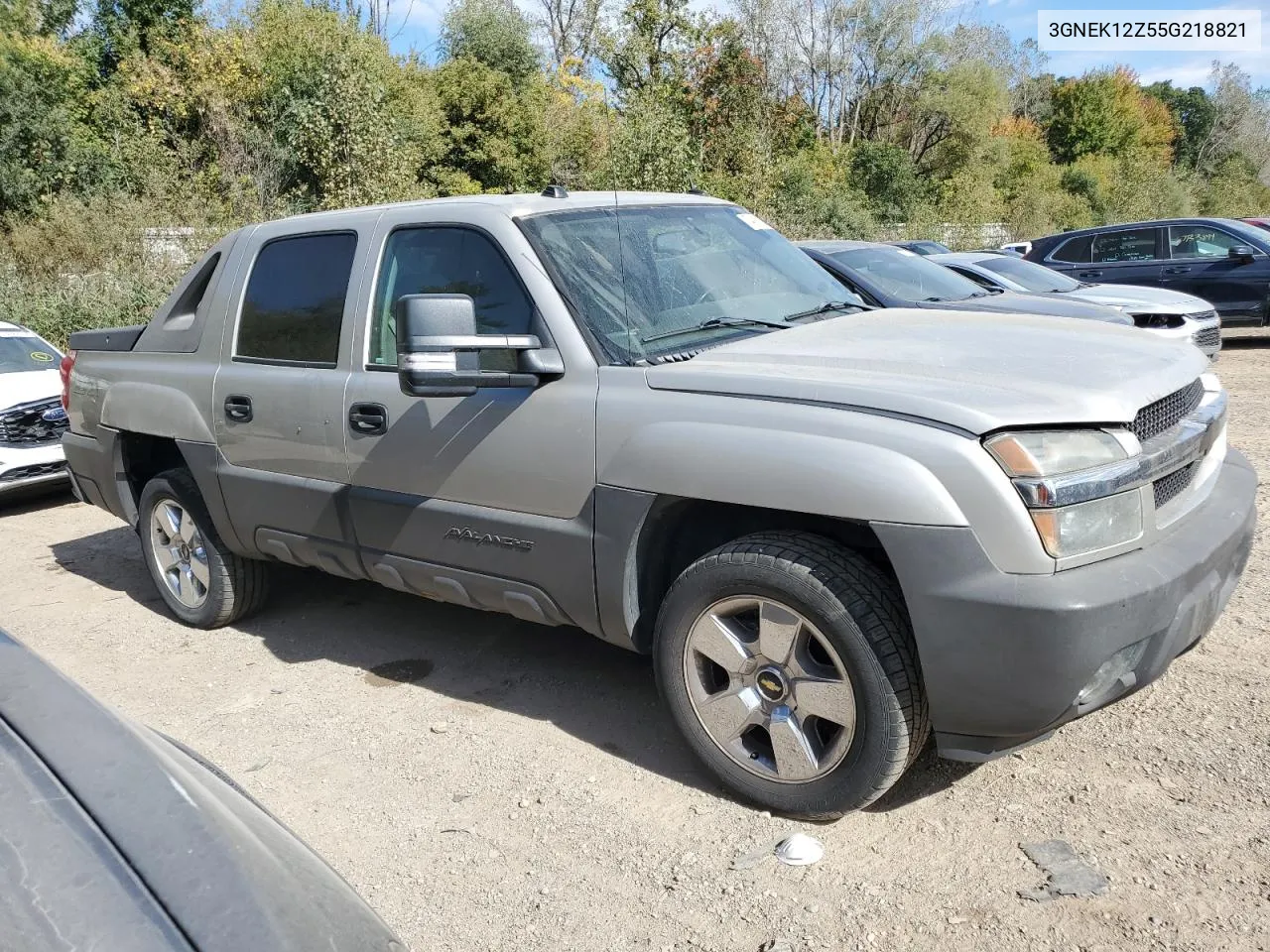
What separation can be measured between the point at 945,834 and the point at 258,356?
332 cm

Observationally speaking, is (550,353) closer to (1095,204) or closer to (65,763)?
(65,763)

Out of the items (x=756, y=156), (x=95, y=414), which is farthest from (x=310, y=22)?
(x=95, y=414)

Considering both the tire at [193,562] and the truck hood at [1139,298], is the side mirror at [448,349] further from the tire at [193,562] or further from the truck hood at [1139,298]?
the truck hood at [1139,298]

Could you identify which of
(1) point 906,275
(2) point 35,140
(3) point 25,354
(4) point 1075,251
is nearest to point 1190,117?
(4) point 1075,251

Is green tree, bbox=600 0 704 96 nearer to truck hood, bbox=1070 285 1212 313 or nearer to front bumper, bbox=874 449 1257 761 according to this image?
truck hood, bbox=1070 285 1212 313

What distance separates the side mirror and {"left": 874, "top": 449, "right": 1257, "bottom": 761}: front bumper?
4.39 ft

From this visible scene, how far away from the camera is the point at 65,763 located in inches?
64.0

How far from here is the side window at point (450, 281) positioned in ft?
12.3

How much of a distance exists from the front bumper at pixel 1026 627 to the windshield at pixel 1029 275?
8052 millimetres

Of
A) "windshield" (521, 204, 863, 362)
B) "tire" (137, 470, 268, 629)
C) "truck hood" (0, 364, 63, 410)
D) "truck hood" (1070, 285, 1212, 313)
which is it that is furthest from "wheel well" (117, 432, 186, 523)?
"truck hood" (1070, 285, 1212, 313)

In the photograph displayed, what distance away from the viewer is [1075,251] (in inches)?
569

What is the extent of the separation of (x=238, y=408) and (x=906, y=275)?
579cm

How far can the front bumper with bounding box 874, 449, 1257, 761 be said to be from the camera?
106 inches

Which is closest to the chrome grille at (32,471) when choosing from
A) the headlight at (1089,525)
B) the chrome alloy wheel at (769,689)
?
the chrome alloy wheel at (769,689)
